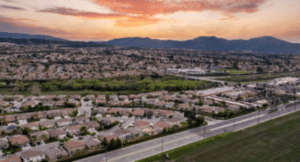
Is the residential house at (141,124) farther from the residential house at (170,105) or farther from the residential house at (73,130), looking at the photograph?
the residential house at (170,105)

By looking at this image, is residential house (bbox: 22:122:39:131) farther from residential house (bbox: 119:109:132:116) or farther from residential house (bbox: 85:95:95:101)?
residential house (bbox: 85:95:95:101)

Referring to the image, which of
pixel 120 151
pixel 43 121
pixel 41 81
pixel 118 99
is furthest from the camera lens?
pixel 41 81

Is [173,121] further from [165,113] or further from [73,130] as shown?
[73,130]

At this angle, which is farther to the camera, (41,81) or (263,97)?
(41,81)

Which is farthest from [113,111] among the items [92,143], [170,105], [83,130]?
[92,143]

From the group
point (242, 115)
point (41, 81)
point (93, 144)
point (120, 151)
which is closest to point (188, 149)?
point (120, 151)

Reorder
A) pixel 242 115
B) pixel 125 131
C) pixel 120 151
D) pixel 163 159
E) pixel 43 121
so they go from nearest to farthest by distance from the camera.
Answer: pixel 163 159 < pixel 120 151 < pixel 125 131 < pixel 43 121 < pixel 242 115

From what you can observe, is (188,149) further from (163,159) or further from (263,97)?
(263,97)
